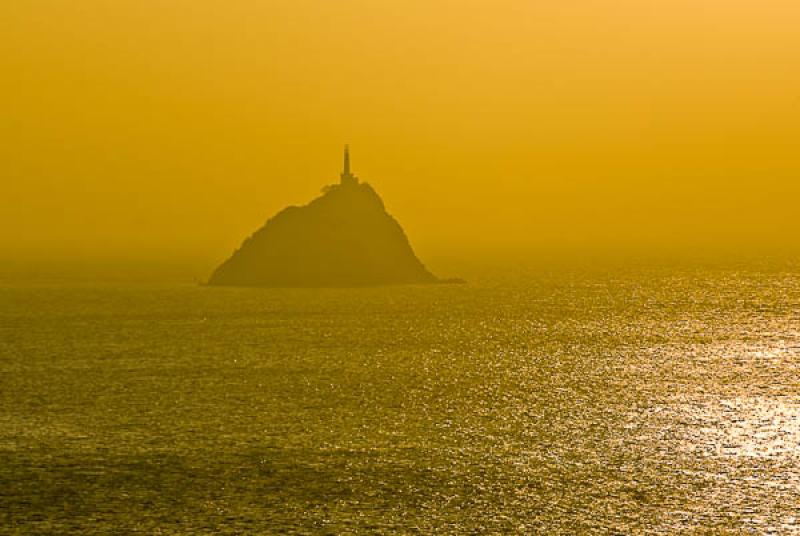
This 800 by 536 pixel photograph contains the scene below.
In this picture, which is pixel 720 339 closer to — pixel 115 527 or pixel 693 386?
pixel 693 386

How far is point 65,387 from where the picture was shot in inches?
3428

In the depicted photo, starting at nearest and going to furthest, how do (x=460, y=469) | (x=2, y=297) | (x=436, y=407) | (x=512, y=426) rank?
(x=460, y=469) < (x=512, y=426) < (x=436, y=407) < (x=2, y=297)

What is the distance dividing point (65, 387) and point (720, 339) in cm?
8753

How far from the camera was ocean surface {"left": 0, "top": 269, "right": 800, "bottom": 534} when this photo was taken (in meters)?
48.5

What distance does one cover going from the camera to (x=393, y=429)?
227ft

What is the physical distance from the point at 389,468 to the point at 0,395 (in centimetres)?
4266

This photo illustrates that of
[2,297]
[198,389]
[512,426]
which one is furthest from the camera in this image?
[2,297]

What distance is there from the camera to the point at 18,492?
52.0 m

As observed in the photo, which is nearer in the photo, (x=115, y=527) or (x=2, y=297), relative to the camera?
(x=115, y=527)

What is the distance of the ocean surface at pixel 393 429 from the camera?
1911 inches

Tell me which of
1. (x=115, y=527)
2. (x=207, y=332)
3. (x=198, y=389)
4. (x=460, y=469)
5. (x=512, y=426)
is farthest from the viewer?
(x=207, y=332)

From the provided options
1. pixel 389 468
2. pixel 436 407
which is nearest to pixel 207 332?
pixel 436 407

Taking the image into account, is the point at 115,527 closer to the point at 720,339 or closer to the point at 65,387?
the point at 65,387

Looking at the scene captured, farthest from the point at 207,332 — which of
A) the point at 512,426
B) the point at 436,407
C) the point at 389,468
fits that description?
the point at 389,468
